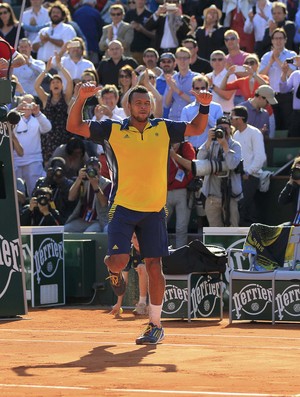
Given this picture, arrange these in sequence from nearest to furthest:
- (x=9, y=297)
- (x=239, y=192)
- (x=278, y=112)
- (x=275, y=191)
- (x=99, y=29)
Answer: (x=9, y=297) → (x=239, y=192) → (x=275, y=191) → (x=278, y=112) → (x=99, y=29)

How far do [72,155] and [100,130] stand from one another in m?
7.80

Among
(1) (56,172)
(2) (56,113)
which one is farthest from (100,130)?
(2) (56,113)

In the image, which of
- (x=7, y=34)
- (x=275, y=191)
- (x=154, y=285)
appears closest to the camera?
(x=154, y=285)

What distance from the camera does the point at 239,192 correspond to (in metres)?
15.9

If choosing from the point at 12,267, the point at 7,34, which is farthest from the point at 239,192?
the point at 7,34

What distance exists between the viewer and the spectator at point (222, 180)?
51.3 feet

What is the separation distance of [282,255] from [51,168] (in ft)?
16.3

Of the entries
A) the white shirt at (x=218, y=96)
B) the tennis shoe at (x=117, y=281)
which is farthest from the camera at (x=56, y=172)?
the tennis shoe at (x=117, y=281)

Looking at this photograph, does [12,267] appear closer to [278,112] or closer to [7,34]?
[278,112]

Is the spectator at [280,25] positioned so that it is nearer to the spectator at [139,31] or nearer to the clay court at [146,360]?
the spectator at [139,31]

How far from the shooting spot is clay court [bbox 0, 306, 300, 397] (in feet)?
25.2

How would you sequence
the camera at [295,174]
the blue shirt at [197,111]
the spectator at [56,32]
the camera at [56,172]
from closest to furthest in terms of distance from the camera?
the camera at [295,174]
the blue shirt at [197,111]
the camera at [56,172]
the spectator at [56,32]

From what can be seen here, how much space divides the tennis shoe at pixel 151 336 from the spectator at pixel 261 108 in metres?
7.41

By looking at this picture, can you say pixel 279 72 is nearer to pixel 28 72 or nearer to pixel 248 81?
pixel 248 81
